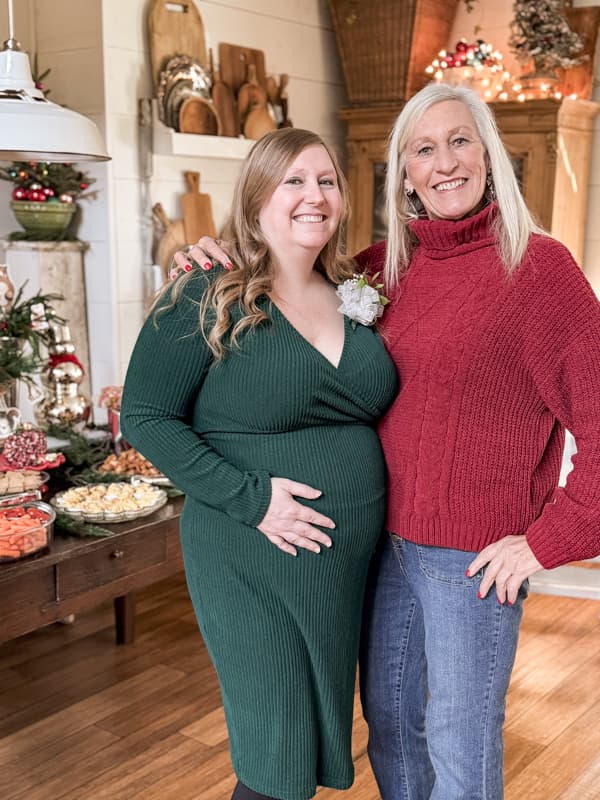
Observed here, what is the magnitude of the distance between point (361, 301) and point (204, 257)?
31 centimetres

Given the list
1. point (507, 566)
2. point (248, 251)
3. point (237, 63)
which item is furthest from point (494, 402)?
point (237, 63)

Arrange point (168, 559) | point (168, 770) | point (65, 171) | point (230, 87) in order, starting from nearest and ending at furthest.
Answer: point (168, 770) < point (168, 559) < point (65, 171) < point (230, 87)

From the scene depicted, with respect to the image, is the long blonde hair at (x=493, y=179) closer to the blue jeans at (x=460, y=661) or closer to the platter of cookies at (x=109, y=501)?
the blue jeans at (x=460, y=661)

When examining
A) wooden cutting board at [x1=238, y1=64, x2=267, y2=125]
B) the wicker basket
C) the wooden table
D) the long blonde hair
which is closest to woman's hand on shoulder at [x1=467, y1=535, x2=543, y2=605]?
the long blonde hair

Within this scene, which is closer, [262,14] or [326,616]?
[326,616]

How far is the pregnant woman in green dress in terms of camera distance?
67.6 inches

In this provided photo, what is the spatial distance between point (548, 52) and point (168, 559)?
9.04ft

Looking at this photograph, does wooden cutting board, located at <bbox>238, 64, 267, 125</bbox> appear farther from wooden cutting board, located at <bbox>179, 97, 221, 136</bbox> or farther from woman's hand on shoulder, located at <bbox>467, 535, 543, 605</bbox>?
woman's hand on shoulder, located at <bbox>467, 535, 543, 605</bbox>

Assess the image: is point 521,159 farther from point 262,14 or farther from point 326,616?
point 326,616

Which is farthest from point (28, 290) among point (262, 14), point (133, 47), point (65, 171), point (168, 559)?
point (262, 14)

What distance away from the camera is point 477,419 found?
1.67 m

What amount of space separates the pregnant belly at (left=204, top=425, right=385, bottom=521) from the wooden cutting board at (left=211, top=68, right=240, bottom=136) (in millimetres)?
2611

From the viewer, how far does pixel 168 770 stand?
2.58 metres

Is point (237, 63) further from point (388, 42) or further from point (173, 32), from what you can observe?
point (388, 42)
